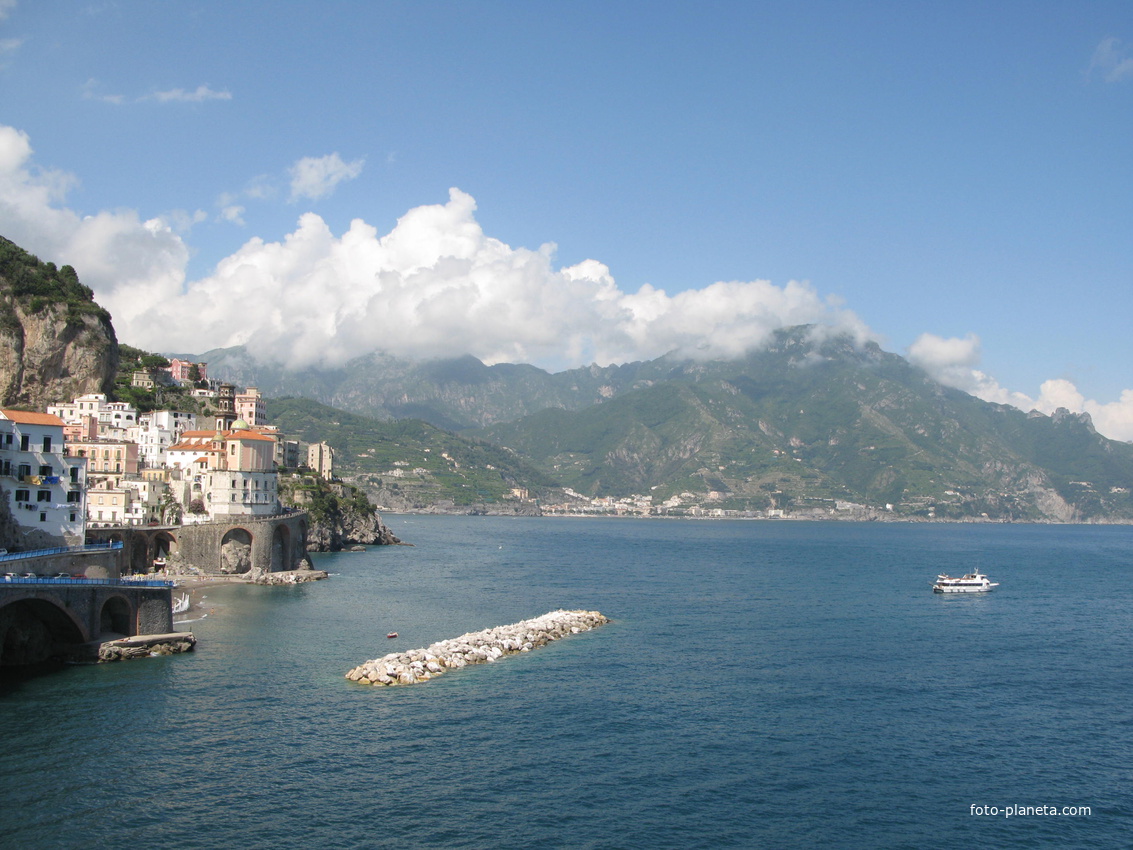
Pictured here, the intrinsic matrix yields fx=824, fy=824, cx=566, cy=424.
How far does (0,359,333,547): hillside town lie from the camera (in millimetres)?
67438

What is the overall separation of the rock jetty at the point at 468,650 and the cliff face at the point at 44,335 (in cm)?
7894

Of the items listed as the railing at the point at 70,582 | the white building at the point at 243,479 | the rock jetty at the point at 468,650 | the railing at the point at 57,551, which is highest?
the white building at the point at 243,479

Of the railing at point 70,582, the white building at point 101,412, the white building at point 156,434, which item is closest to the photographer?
the railing at point 70,582

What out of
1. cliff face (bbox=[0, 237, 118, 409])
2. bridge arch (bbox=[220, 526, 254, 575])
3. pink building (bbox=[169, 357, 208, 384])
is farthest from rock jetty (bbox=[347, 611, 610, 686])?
pink building (bbox=[169, 357, 208, 384])

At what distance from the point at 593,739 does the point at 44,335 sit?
10297cm

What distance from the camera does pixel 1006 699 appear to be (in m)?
53.8

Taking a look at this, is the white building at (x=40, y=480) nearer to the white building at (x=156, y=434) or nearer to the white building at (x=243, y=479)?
the white building at (x=243, y=479)

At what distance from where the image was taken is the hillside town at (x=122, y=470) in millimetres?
67438

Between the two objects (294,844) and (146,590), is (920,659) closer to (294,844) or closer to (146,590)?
(294,844)

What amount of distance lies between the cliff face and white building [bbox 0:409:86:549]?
46.0 meters

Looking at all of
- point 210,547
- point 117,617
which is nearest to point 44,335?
point 210,547

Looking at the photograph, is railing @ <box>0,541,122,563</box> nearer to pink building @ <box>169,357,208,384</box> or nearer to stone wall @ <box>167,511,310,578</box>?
stone wall @ <box>167,511,310,578</box>

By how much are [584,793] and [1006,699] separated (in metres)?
32.6

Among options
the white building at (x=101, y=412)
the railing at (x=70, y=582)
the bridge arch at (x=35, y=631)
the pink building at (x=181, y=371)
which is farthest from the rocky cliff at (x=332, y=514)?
the bridge arch at (x=35, y=631)
